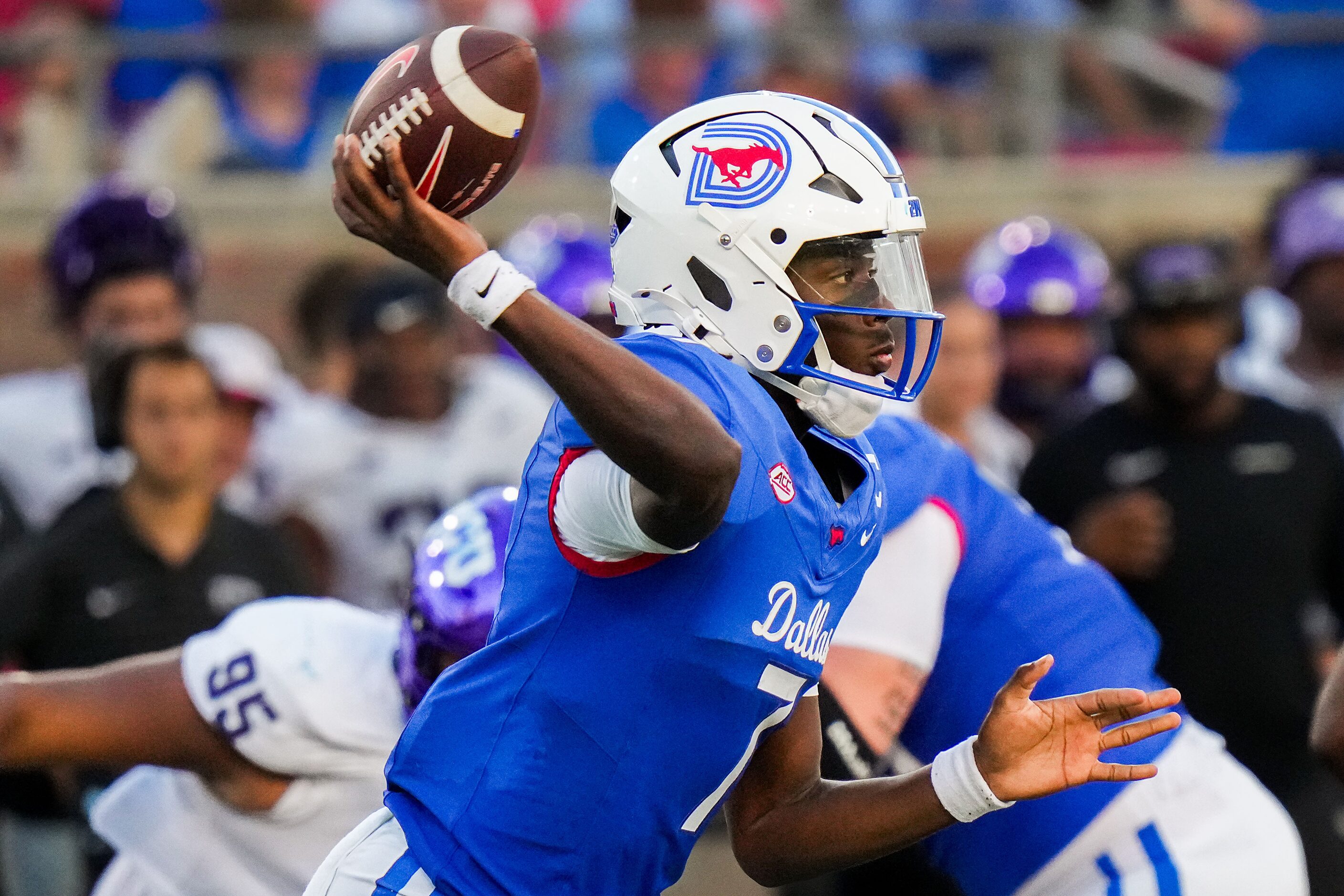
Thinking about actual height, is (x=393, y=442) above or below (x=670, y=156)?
below

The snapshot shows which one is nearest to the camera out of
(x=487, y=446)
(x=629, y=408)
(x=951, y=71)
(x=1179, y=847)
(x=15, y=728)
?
(x=629, y=408)

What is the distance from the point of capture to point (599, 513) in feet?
7.61

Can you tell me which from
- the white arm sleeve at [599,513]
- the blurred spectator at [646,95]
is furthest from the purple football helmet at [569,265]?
the white arm sleeve at [599,513]

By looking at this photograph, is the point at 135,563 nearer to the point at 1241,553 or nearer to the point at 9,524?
the point at 9,524

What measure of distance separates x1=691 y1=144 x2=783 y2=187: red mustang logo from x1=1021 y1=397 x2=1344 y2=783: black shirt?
8.31 ft

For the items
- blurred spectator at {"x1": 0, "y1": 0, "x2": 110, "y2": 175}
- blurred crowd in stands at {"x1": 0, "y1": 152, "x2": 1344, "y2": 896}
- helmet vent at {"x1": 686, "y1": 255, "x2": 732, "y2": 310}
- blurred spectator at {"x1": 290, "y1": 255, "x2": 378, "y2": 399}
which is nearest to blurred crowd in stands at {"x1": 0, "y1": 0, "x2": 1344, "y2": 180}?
blurred spectator at {"x1": 0, "y1": 0, "x2": 110, "y2": 175}

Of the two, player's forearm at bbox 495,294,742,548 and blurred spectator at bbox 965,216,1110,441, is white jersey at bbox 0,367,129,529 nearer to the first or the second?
blurred spectator at bbox 965,216,1110,441

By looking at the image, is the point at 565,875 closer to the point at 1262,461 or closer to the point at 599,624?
the point at 599,624

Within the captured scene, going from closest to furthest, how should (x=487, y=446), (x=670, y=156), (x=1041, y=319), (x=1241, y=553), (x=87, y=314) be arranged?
(x=670, y=156), (x=1241, y=553), (x=87, y=314), (x=487, y=446), (x=1041, y=319)

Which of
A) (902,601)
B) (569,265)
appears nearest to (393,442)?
(569,265)

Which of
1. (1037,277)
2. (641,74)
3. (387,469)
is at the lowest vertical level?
(387,469)

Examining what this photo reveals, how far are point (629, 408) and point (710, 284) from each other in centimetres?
51

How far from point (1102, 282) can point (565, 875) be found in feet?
15.2

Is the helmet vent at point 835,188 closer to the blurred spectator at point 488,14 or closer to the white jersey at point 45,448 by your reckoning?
the white jersey at point 45,448
